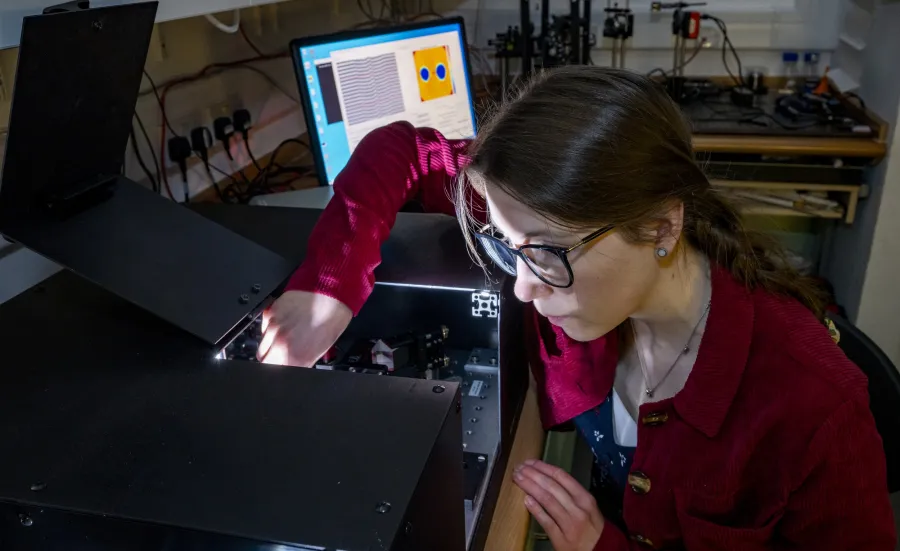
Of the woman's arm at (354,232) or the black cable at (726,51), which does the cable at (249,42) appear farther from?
the black cable at (726,51)

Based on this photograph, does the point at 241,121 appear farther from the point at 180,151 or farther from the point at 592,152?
the point at 592,152

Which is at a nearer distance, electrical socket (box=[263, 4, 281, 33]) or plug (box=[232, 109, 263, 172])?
plug (box=[232, 109, 263, 172])

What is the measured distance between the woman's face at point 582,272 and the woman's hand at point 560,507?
0.69ft

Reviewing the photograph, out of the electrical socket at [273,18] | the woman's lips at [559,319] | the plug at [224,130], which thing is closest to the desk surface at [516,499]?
the woman's lips at [559,319]

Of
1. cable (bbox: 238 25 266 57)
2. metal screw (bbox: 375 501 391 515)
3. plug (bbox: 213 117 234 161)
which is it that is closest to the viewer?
metal screw (bbox: 375 501 391 515)

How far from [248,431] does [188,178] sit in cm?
104

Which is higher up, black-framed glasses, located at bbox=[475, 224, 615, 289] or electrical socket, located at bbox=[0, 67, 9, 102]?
electrical socket, located at bbox=[0, 67, 9, 102]

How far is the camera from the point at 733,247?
85 centimetres

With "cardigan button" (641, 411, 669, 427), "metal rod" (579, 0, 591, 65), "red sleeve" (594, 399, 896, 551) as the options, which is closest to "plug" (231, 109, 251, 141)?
"metal rod" (579, 0, 591, 65)

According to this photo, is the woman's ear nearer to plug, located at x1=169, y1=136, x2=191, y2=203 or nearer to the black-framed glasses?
the black-framed glasses

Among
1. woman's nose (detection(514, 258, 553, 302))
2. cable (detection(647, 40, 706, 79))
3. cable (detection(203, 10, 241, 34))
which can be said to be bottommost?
cable (detection(647, 40, 706, 79))

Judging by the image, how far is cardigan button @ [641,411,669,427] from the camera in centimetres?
84

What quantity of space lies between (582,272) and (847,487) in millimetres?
340

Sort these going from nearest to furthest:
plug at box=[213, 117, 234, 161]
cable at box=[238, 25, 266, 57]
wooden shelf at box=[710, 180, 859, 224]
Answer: plug at box=[213, 117, 234, 161]
cable at box=[238, 25, 266, 57]
wooden shelf at box=[710, 180, 859, 224]
